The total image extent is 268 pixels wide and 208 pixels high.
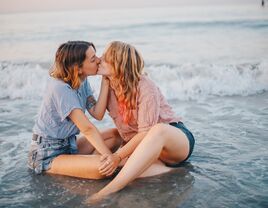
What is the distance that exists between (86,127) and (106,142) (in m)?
0.84

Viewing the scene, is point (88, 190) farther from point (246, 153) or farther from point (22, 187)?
point (246, 153)

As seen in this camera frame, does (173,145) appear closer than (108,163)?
No

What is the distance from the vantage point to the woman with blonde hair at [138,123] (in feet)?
11.9

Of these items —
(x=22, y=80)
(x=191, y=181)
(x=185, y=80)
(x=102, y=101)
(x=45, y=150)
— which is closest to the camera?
(x=191, y=181)

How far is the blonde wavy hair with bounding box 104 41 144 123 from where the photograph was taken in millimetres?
3816

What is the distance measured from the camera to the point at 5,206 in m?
3.50

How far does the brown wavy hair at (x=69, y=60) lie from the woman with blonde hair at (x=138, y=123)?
0.82 feet

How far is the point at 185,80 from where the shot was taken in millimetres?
9977

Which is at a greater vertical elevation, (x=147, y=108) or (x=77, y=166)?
(x=147, y=108)

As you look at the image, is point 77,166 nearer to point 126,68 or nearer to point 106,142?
point 106,142

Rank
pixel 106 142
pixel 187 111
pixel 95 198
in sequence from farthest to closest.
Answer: pixel 187 111 → pixel 106 142 → pixel 95 198

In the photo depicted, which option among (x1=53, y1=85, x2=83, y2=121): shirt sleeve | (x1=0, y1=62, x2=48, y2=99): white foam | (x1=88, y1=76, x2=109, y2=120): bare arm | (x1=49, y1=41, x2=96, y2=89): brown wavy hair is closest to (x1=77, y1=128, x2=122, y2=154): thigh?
(x1=88, y1=76, x2=109, y2=120): bare arm

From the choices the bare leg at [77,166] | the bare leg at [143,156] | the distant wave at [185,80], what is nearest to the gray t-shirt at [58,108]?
the bare leg at [77,166]

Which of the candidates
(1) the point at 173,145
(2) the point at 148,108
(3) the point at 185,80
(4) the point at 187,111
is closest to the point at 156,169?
(1) the point at 173,145
